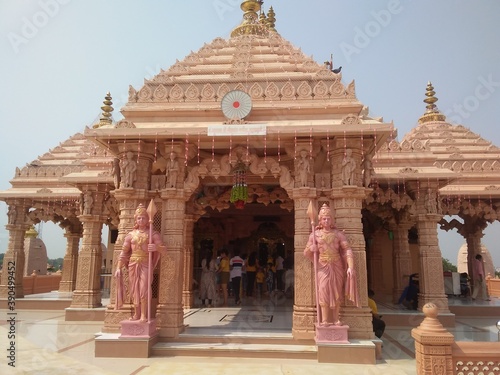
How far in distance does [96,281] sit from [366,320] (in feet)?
26.3

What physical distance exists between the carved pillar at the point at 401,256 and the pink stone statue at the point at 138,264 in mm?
8717

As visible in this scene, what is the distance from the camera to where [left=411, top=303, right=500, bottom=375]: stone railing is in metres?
4.52

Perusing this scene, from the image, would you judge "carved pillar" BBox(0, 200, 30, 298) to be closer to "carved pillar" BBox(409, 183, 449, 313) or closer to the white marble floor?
the white marble floor

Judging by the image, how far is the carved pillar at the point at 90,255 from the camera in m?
11.3

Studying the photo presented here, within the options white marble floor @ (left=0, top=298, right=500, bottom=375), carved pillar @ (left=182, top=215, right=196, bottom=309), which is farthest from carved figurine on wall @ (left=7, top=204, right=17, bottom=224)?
carved pillar @ (left=182, top=215, right=196, bottom=309)

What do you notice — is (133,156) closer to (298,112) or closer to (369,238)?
(298,112)

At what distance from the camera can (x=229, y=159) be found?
7.63 m

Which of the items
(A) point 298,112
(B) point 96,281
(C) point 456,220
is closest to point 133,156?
(A) point 298,112

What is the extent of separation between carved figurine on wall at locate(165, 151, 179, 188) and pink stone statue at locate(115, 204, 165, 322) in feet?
2.99

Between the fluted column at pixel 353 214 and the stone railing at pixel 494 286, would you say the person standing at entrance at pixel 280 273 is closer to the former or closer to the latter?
the fluted column at pixel 353 214

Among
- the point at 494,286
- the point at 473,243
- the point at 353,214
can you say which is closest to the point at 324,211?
the point at 353,214

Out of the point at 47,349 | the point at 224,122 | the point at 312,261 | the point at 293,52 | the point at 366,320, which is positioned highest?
the point at 293,52

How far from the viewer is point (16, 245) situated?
13.7 metres

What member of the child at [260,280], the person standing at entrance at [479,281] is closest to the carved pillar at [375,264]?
the person standing at entrance at [479,281]
